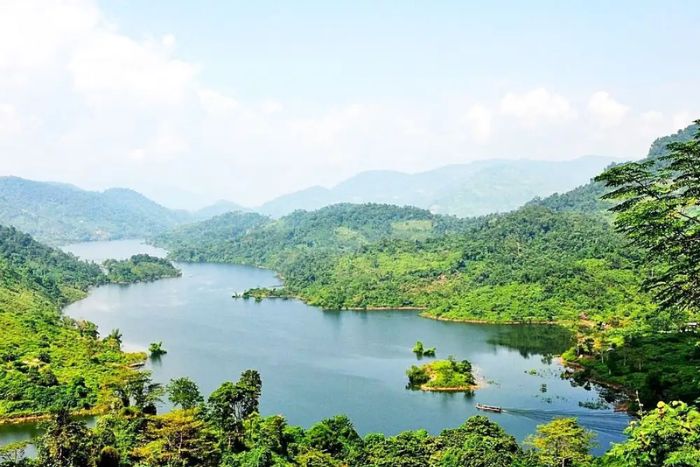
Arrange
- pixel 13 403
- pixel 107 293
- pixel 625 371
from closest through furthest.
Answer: pixel 13 403 → pixel 625 371 → pixel 107 293

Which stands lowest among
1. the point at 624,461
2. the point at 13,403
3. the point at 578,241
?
the point at 13,403

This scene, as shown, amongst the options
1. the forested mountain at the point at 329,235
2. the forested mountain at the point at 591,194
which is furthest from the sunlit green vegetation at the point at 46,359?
the forested mountain at the point at 591,194

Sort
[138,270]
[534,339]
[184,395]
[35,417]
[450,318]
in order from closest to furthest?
[184,395]
[35,417]
[534,339]
[450,318]
[138,270]

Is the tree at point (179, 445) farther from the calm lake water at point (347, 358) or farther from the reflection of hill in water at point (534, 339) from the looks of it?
the reflection of hill in water at point (534, 339)

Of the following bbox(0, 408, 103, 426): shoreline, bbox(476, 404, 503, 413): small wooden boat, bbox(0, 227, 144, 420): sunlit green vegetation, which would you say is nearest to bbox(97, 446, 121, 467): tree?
bbox(0, 408, 103, 426): shoreline

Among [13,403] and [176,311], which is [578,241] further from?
[13,403]

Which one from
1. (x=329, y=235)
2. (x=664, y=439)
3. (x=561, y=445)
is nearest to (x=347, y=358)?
(x=561, y=445)

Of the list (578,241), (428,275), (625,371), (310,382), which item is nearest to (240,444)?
(310,382)

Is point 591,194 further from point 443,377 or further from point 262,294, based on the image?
point 443,377
